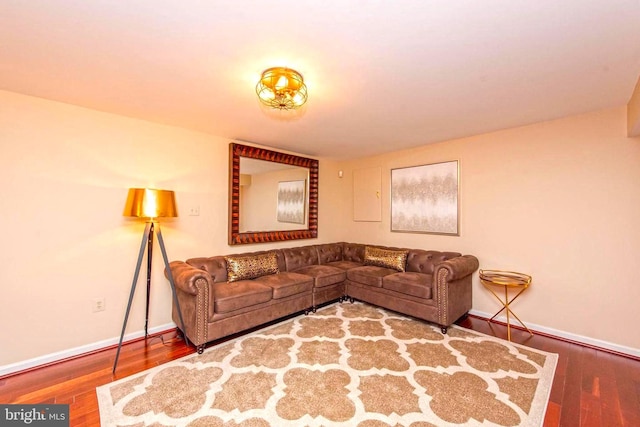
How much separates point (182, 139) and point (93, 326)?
84.5 inches

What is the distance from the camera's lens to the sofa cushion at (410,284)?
3.07 meters

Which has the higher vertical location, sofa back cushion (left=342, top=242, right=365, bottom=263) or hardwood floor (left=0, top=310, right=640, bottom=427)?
sofa back cushion (left=342, top=242, right=365, bottom=263)

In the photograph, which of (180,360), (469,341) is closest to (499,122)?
(469,341)

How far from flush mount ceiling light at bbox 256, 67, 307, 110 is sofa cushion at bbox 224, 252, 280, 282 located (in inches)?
77.6

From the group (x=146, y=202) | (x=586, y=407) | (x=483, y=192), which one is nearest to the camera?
(x=586, y=407)

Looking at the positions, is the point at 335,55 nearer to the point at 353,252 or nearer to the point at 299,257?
the point at 299,257

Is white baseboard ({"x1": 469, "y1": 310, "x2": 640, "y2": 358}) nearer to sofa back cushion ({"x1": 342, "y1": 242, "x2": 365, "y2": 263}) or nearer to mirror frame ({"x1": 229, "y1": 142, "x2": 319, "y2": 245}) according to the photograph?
sofa back cushion ({"x1": 342, "y1": 242, "x2": 365, "y2": 263})

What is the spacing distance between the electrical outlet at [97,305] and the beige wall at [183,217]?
1.9 inches

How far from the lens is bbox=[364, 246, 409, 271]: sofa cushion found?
3841 millimetres

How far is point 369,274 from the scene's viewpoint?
3.64 metres

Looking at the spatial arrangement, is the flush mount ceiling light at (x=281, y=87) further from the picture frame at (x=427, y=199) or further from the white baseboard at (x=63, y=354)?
the white baseboard at (x=63, y=354)

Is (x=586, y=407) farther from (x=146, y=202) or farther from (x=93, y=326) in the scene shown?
(x=93, y=326)

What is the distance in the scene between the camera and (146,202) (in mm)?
2555

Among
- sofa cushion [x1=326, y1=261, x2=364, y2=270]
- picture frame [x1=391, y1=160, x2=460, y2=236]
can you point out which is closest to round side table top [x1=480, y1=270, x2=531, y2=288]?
picture frame [x1=391, y1=160, x2=460, y2=236]
